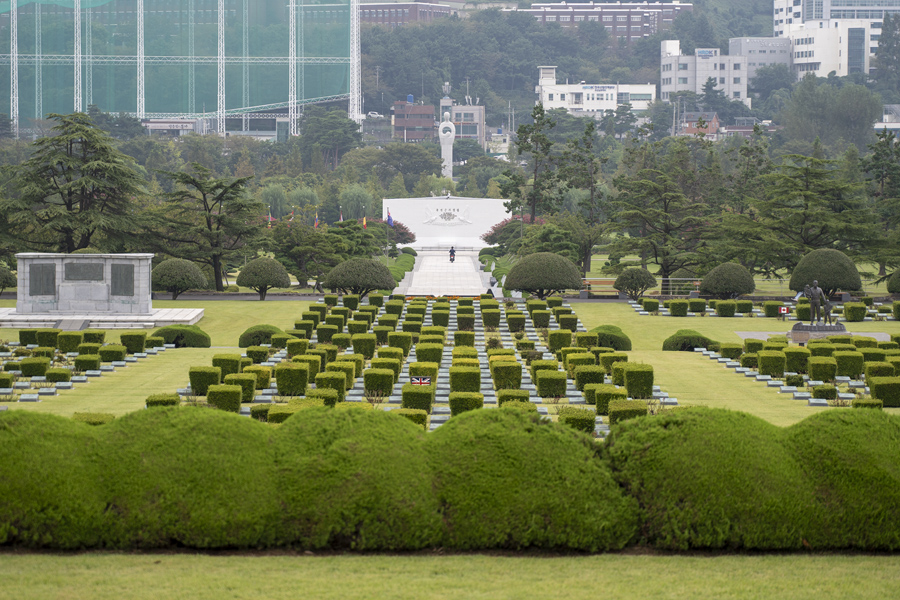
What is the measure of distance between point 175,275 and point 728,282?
20856mm

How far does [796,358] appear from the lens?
2252cm

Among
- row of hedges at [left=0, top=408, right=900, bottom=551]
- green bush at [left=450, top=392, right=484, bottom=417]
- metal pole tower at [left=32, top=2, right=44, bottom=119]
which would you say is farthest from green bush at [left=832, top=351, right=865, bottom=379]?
metal pole tower at [left=32, top=2, right=44, bottom=119]

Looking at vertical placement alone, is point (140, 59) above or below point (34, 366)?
above

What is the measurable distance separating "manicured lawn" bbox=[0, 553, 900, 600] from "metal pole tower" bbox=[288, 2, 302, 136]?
4117 inches

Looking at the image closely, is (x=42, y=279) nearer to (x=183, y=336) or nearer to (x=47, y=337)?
(x=47, y=337)

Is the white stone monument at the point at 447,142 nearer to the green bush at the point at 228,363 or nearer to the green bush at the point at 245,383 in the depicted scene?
the green bush at the point at 228,363

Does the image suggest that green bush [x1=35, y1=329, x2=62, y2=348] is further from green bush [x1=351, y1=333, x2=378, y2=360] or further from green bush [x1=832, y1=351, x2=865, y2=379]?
green bush [x1=832, y1=351, x2=865, y2=379]

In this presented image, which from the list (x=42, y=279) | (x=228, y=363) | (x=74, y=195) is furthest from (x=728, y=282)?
(x=74, y=195)

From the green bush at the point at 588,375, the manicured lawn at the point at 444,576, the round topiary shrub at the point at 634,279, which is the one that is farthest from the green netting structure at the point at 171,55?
the manicured lawn at the point at 444,576

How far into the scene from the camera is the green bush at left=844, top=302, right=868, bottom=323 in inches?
1315

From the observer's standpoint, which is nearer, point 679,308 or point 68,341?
point 68,341

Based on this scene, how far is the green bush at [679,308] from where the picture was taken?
35375 millimetres

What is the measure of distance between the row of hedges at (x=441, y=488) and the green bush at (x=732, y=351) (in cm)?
1548

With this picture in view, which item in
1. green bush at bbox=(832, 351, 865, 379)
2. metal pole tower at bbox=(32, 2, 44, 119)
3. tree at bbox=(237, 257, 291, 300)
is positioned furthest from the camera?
metal pole tower at bbox=(32, 2, 44, 119)
